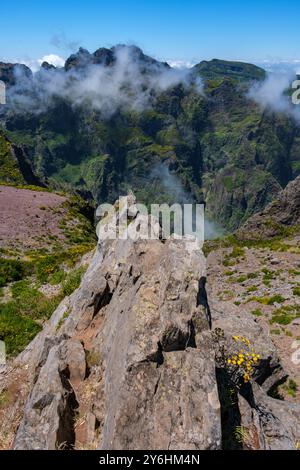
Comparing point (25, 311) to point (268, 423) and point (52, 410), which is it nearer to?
point (52, 410)

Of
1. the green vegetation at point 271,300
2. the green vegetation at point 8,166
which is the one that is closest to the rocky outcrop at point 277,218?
the green vegetation at point 271,300

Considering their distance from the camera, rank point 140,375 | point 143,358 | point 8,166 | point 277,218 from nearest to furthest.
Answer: point 140,375 < point 143,358 < point 277,218 < point 8,166

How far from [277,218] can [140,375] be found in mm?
61455

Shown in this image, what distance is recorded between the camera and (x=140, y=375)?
1147 cm

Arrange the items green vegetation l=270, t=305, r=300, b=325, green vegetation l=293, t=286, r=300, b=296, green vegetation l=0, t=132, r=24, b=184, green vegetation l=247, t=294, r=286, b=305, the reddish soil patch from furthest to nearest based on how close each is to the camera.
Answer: green vegetation l=0, t=132, r=24, b=184 < the reddish soil patch < green vegetation l=293, t=286, r=300, b=296 < green vegetation l=247, t=294, r=286, b=305 < green vegetation l=270, t=305, r=300, b=325

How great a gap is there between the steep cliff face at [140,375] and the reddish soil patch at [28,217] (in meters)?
33.3

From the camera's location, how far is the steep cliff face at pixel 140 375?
35.1 ft

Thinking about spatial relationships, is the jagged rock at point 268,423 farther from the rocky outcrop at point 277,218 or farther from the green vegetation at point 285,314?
the rocky outcrop at point 277,218

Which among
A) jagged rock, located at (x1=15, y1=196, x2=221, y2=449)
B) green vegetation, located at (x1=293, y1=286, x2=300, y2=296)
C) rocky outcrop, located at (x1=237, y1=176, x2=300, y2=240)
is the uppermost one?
jagged rock, located at (x1=15, y1=196, x2=221, y2=449)

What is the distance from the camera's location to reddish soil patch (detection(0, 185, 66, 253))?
49656 millimetres

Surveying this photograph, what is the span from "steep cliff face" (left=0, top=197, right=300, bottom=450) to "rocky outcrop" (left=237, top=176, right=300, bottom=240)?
160 ft

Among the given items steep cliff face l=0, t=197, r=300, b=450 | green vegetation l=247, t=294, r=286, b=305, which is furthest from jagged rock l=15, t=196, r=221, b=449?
green vegetation l=247, t=294, r=286, b=305

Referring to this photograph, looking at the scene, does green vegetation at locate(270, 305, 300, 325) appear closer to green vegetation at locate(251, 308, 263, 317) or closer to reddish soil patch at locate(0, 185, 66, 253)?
green vegetation at locate(251, 308, 263, 317)

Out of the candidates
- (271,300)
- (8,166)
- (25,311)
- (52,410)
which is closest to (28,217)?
(25,311)
